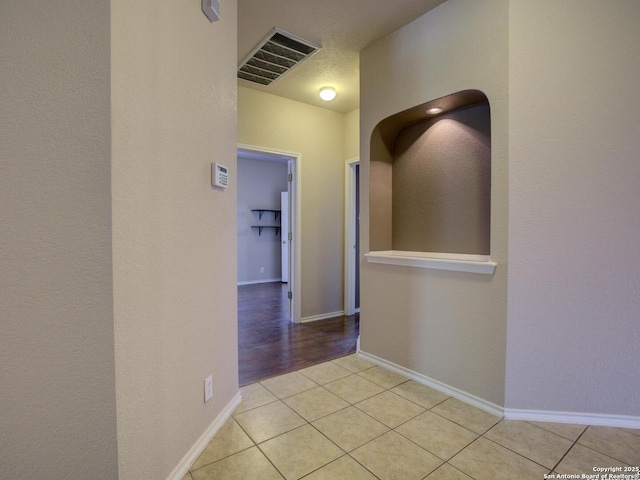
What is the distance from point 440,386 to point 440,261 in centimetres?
89

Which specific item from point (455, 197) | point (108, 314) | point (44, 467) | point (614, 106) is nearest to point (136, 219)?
point (108, 314)

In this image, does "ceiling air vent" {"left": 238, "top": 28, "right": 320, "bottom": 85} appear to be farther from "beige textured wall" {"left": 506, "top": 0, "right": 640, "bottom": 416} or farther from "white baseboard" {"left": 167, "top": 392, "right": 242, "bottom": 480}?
"white baseboard" {"left": 167, "top": 392, "right": 242, "bottom": 480}

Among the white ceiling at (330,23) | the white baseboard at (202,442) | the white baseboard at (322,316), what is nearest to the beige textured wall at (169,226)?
the white baseboard at (202,442)

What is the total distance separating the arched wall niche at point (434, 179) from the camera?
7.32 ft

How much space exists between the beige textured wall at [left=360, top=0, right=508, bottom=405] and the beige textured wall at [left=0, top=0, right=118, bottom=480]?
1.94 metres

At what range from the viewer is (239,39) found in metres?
2.58

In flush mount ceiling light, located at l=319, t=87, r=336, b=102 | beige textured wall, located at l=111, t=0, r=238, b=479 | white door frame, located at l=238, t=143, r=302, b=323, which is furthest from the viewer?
white door frame, located at l=238, t=143, r=302, b=323

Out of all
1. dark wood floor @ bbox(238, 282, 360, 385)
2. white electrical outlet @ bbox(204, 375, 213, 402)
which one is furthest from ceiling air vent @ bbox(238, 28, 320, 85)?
dark wood floor @ bbox(238, 282, 360, 385)

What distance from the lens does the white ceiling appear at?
2.19m

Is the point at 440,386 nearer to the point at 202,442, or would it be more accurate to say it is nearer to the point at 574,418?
the point at 574,418

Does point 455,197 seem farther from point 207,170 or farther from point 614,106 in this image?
point 207,170

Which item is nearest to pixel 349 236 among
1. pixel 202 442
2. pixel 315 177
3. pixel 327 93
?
pixel 315 177

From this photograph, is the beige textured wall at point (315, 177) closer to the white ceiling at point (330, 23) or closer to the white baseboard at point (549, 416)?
the white ceiling at point (330, 23)

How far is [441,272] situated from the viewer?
2.17 meters
